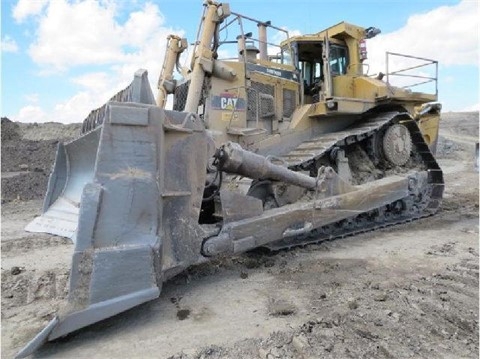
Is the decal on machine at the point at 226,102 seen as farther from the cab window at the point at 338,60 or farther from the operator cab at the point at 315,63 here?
the cab window at the point at 338,60

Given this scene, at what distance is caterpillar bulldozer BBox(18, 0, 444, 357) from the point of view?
10.6ft

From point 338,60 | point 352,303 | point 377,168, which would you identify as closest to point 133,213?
point 352,303

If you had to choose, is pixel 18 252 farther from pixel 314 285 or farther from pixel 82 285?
pixel 314 285

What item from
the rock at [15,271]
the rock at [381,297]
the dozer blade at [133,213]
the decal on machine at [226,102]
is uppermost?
the decal on machine at [226,102]

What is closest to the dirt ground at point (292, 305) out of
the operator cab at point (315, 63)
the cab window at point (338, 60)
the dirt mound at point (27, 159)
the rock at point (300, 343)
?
the rock at point (300, 343)

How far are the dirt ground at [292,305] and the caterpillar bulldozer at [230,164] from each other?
276mm

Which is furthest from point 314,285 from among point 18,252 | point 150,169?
point 18,252

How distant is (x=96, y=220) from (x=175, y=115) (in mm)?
1122

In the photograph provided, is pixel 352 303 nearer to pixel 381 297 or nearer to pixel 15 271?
pixel 381 297

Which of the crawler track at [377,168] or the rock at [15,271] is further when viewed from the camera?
the crawler track at [377,168]

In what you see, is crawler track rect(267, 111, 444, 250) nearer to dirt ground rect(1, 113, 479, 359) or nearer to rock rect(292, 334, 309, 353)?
dirt ground rect(1, 113, 479, 359)

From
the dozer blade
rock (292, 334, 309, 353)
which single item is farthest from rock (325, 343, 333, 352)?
the dozer blade

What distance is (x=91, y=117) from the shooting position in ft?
13.9

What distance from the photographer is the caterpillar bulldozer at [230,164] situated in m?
3.24
